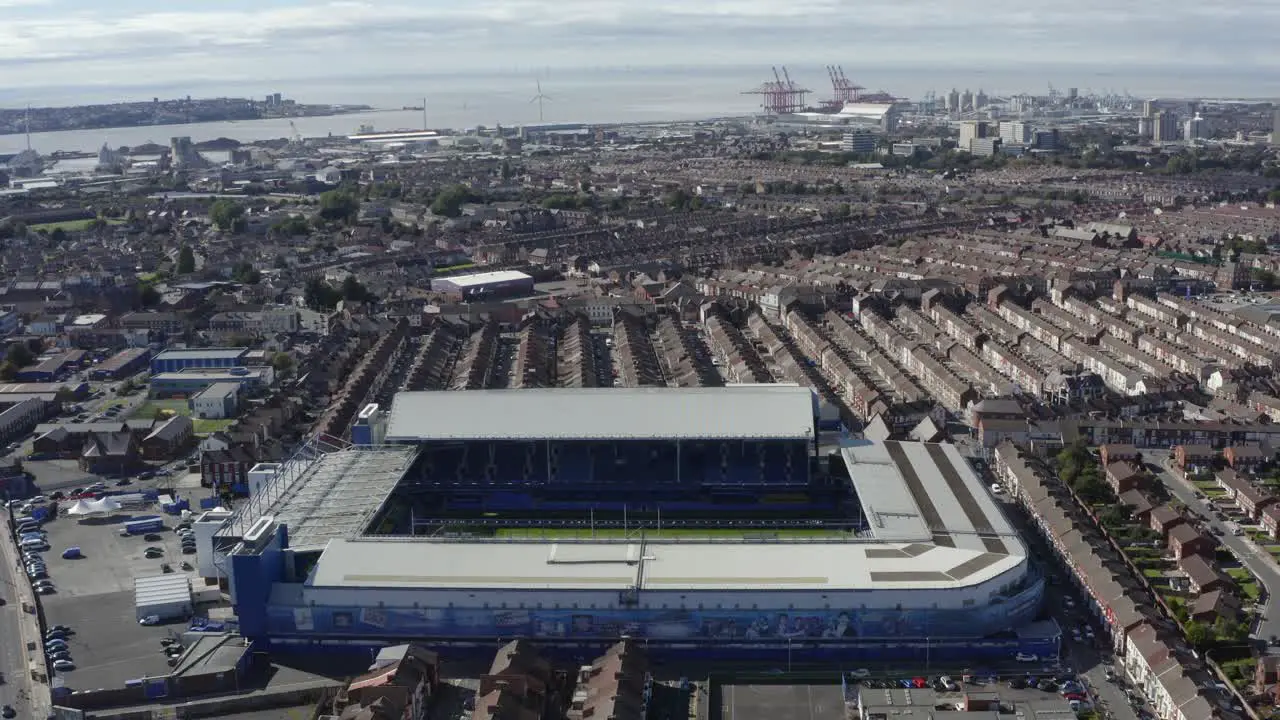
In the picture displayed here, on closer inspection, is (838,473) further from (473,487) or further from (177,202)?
(177,202)

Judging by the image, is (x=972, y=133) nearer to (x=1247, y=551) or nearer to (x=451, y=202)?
(x=451, y=202)

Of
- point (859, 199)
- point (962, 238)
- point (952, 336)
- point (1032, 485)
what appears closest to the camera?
point (1032, 485)

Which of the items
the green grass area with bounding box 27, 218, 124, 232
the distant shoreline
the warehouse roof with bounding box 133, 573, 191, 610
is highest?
the distant shoreline

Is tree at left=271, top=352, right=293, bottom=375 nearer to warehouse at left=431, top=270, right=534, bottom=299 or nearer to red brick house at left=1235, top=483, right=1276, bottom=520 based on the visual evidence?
warehouse at left=431, top=270, right=534, bottom=299

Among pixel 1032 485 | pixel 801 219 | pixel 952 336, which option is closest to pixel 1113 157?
pixel 801 219

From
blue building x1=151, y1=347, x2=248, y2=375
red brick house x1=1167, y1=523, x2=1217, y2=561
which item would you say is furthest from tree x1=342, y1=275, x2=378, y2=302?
A: red brick house x1=1167, y1=523, x2=1217, y2=561

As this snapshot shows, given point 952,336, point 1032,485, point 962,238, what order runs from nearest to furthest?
point 1032,485, point 952,336, point 962,238
